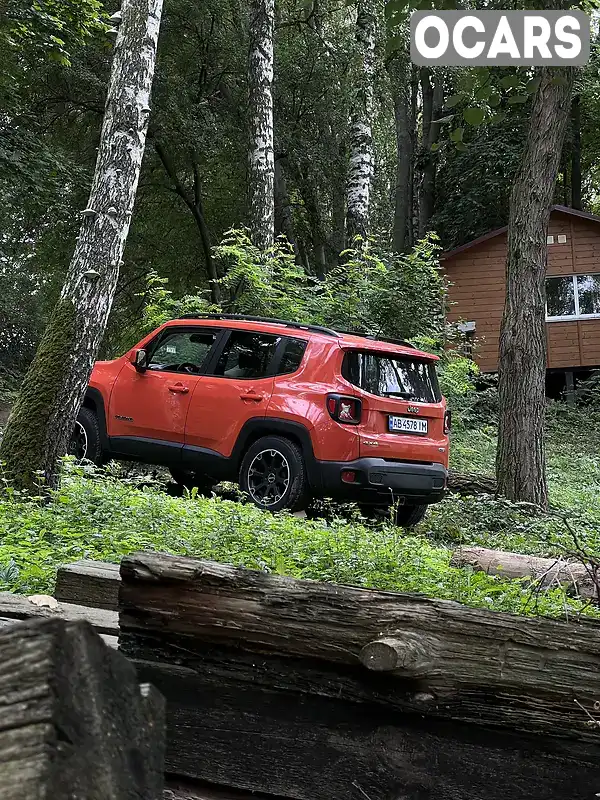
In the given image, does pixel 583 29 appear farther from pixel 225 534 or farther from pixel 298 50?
pixel 298 50

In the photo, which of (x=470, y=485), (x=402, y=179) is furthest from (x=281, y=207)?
(x=470, y=485)

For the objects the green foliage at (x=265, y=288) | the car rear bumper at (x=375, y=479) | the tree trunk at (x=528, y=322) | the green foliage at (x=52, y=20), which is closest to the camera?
the car rear bumper at (x=375, y=479)

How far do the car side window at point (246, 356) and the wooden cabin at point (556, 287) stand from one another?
19.7 meters

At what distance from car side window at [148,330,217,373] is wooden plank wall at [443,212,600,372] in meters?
19.8

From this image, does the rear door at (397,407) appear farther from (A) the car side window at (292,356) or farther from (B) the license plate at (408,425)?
(A) the car side window at (292,356)

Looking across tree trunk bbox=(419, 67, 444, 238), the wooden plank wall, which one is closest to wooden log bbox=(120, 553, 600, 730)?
the wooden plank wall

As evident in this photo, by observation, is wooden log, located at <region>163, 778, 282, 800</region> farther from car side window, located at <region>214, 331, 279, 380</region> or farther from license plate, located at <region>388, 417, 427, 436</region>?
car side window, located at <region>214, 331, 279, 380</region>

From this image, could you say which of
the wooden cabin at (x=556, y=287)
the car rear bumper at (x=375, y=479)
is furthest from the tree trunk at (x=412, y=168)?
the car rear bumper at (x=375, y=479)

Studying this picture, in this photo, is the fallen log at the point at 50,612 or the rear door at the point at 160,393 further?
the rear door at the point at 160,393

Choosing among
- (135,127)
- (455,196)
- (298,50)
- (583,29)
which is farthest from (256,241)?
(455,196)

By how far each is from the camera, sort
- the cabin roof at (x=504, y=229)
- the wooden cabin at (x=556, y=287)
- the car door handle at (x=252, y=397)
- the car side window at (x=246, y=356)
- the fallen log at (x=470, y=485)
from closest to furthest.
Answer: the car door handle at (x=252, y=397) < the car side window at (x=246, y=356) < the fallen log at (x=470, y=485) < the wooden cabin at (x=556, y=287) < the cabin roof at (x=504, y=229)

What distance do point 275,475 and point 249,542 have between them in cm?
376

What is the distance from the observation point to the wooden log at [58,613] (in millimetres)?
3504

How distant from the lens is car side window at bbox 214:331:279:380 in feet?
32.3
